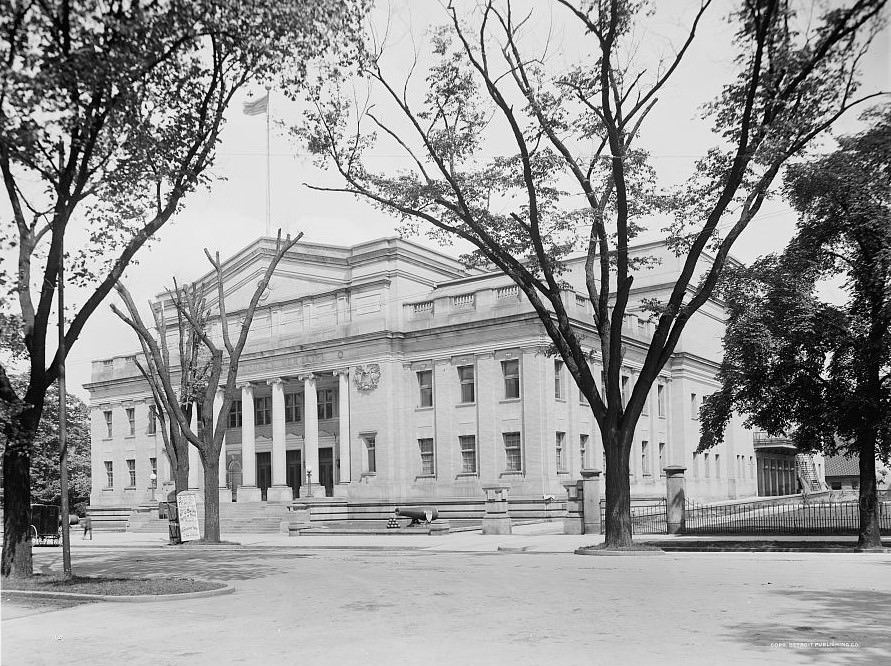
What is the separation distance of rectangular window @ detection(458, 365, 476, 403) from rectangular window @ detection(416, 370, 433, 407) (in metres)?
2.04

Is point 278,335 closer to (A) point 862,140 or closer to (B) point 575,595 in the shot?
(A) point 862,140

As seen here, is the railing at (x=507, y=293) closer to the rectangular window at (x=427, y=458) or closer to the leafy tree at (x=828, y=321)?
the rectangular window at (x=427, y=458)

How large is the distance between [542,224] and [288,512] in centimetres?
2643

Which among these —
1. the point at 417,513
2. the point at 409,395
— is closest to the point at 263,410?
the point at 409,395

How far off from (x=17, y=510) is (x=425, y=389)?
33724 millimetres

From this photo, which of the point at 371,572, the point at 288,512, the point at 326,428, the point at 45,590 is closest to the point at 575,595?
the point at 371,572

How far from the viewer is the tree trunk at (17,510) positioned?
1747 centimetres

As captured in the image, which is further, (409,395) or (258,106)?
(409,395)

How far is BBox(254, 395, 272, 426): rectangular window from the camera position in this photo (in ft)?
195

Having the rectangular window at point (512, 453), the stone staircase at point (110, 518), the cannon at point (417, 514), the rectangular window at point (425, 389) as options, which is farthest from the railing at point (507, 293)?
the stone staircase at point (110, 518)

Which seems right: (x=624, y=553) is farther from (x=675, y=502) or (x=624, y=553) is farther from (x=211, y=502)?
(x=211, y=502)

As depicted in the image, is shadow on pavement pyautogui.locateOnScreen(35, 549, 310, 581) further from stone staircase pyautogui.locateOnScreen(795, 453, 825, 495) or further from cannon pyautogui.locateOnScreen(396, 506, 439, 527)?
stone staircase pyautogui.locateOnScreen(795, 453, 825, 495)

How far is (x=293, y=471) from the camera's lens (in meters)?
57.4

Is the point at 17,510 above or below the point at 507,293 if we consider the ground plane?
below
